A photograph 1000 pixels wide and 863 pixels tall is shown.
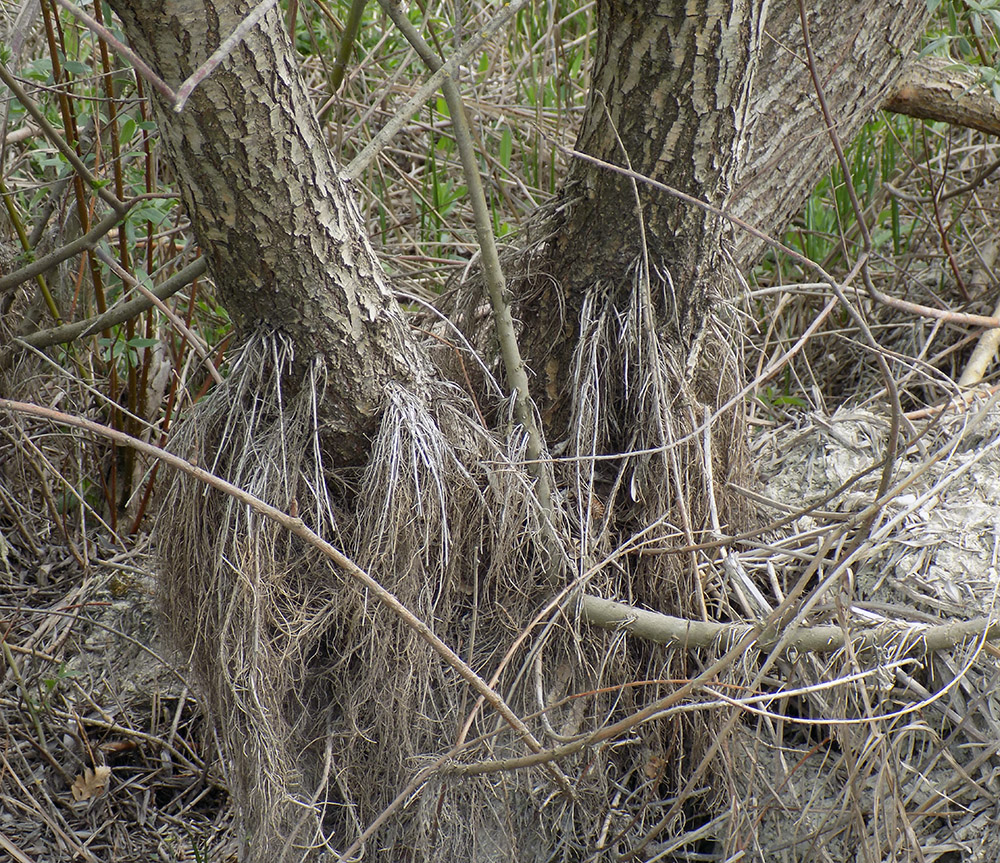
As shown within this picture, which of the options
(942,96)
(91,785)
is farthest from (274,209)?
(942,96)

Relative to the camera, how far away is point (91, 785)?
1977mm

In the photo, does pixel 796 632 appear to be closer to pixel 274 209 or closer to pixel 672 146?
pixel 672 146

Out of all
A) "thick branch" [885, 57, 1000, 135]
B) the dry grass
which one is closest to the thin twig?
the dry grass

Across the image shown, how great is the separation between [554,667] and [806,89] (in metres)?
1.29

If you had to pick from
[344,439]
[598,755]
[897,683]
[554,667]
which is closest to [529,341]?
[344,439]

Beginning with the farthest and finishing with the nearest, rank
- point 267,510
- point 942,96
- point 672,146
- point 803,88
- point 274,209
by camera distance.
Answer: point 942,96 < point 803,88 < point 672,146 < point 274,209 < point 267,510

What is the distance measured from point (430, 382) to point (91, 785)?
1.22 metres

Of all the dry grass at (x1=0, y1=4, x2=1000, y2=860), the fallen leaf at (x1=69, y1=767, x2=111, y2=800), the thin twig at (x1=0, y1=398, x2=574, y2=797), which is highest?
the thin twig at (x1=0, y1=398, x2=574, y2=797)

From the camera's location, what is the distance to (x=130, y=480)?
2.47 metres

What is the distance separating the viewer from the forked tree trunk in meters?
1.32

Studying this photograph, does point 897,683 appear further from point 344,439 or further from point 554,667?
point 344,439

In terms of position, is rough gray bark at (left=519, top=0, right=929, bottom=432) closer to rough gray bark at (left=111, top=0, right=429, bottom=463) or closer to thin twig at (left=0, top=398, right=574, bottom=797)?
rough gray bark at (left=111, top=0, right=429, bottom=463)

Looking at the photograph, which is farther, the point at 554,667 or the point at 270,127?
the point at 554,667

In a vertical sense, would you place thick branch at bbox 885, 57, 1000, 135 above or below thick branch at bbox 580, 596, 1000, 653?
above
